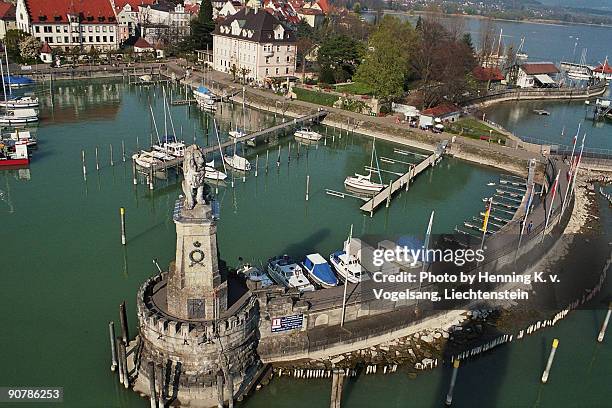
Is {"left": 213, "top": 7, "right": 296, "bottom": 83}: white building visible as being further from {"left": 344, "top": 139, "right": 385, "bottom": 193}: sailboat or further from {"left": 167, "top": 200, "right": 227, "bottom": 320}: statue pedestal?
{"left": 167, "top": 200, "right": 227, "bottom": 320}: statue pedestal

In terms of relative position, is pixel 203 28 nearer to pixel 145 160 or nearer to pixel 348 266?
pixel 145 160

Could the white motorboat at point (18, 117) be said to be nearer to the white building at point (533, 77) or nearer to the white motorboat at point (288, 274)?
the white motorboat at point (288, 274)

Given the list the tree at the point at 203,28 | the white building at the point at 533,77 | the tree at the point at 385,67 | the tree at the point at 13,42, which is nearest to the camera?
the tree at the point at 385,67

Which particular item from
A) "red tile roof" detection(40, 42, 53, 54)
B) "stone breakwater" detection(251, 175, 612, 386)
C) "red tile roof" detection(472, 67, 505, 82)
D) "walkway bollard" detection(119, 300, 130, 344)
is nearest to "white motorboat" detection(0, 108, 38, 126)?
"red tile roof" detection(40, 42, 53, 54)

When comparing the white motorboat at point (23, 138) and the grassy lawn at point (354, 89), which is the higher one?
the grassy lawn at point (354, 89)

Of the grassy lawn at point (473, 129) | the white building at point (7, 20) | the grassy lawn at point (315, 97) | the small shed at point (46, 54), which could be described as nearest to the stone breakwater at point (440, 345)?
the grassy lawn at point (473, 129)

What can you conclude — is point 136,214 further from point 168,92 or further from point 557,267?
point 168,92

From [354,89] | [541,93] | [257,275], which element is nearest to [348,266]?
[257,275]
